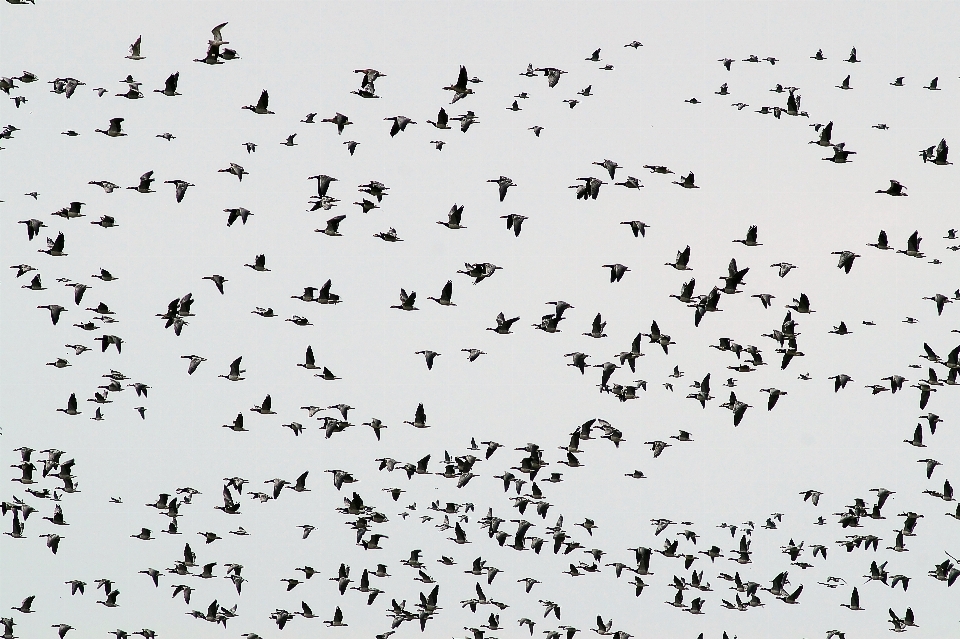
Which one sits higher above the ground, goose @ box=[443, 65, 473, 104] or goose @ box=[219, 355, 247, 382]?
goose @ box=[443, 65, 473, 104]

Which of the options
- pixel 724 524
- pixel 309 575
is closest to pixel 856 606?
pixel 724 524

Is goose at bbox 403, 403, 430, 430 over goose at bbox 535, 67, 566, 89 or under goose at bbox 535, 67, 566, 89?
under

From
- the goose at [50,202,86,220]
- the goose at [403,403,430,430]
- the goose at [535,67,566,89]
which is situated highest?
the goose at [535,67,566,89]

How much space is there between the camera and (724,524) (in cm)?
7075

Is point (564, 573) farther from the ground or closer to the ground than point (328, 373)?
closer to the ground

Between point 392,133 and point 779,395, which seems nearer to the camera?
point 392,133

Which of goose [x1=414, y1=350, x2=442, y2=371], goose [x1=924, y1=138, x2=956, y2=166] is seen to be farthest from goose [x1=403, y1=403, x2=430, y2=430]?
goose [x1=924, y1=138, x2=956, y2=166]

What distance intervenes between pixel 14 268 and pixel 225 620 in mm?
18429

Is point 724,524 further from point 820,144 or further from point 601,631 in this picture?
point 820,144

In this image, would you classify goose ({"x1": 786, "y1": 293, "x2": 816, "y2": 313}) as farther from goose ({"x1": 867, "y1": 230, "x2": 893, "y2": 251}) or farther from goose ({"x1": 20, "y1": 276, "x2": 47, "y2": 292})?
goose ({"x1": 20, "y1": 276, "x2": 47, "y2": 292})

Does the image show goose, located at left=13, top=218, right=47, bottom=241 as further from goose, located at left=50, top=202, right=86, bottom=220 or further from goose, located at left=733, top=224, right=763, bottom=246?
goose, located at left=733, top=224, right=763, bottom=246

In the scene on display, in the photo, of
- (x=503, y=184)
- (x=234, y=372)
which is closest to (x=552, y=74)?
(x=503, y=184)

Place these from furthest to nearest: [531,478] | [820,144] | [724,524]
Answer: [724,524] → [531,478] → [820,144]

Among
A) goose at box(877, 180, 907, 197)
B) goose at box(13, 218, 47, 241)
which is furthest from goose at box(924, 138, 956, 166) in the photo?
goose at box(13, 218, 47, 241)
